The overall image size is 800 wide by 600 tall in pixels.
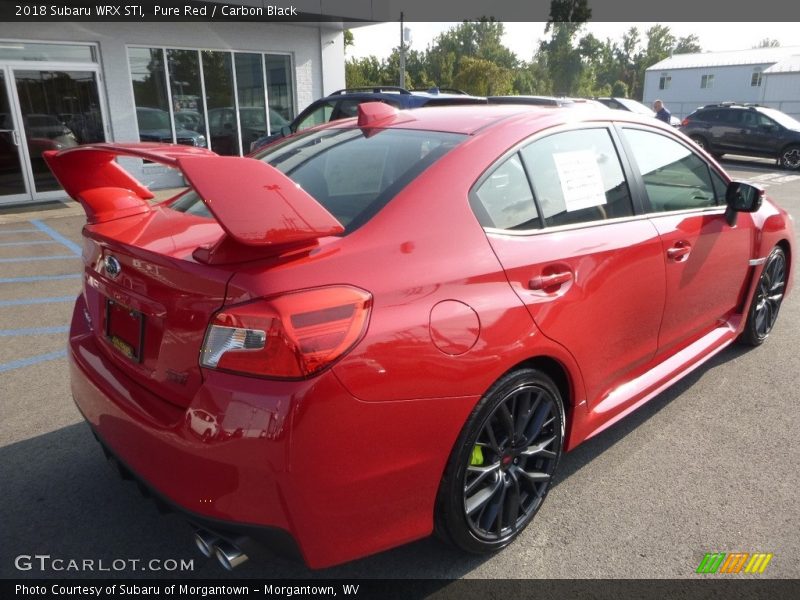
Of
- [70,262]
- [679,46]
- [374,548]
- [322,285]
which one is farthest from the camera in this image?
[679,46]

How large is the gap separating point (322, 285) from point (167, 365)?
2.01ft

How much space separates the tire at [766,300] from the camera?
4.10 metres

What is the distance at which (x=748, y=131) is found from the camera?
1728cm

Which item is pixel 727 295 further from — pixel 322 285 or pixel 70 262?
pixel 70 262

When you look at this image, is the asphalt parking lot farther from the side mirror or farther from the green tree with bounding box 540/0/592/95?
the green tree with bounding box 540/0/592/95

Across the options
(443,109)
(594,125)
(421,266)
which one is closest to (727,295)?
(594,125)

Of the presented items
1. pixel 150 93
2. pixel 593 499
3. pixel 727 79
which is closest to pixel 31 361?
pixel 593 499

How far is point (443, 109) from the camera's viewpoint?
117 inches

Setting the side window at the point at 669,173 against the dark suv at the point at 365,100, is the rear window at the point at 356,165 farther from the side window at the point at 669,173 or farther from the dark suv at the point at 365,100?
the dark suv at the point at 365,100

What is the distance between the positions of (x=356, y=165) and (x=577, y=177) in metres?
0.95

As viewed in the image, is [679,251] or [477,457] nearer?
[477,457]


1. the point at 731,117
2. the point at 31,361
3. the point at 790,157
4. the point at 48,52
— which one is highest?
the point at 48,52

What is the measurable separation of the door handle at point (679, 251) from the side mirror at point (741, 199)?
561 millimetres

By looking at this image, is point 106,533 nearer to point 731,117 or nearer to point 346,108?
point 346,108
